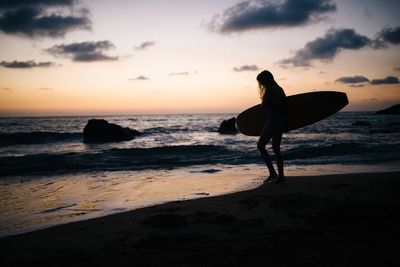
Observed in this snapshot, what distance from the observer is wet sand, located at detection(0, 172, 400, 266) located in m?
2.22

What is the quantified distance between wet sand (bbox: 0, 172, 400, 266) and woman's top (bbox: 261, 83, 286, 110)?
174 centimetres

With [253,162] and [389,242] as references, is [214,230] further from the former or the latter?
[253,162]

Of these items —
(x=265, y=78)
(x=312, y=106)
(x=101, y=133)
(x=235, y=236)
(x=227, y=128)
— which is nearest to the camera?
(x=235, y=236)

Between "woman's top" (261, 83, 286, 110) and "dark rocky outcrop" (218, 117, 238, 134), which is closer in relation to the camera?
"woman's top" (261, 83, 286, 110)

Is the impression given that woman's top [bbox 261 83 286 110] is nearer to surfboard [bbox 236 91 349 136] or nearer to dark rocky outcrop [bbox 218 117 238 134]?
surfboard [bbox 236 91 349 136]

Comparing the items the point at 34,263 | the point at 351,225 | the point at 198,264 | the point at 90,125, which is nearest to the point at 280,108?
the point at 351,225

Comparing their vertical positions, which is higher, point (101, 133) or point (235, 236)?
point (101, 133)

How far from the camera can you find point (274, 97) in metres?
5.25

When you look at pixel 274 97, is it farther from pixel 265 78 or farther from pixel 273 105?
pixel 265 78

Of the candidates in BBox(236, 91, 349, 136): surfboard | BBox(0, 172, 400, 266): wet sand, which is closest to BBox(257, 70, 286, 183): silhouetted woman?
BBox(236, 91, 349, 136): surfboard

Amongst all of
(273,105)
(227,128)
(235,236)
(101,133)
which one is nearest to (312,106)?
(273,105)

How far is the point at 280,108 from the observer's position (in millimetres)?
5285

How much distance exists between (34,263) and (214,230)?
1533 mm

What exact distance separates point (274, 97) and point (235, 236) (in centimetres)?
313
